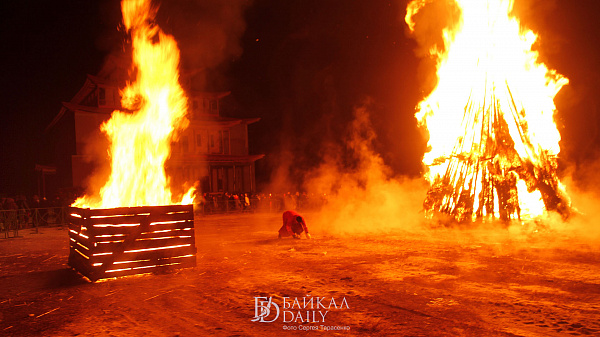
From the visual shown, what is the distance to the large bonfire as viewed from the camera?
1146 cm

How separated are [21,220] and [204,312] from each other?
15789 mm

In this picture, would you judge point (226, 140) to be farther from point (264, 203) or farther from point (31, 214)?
point (31, 214)

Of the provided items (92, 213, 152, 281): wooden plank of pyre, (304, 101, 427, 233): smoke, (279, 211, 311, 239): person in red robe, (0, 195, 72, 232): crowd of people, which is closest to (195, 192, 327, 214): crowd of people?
(304, 101, 427, 233): smoke

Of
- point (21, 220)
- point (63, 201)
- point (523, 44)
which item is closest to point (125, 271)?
point (523, 44)

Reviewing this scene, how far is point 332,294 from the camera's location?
5102 millimetres

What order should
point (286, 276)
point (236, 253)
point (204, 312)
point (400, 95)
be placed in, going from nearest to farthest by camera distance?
point (204, 312) < point (286, 276) < point (236, 253) < point (400, 95)

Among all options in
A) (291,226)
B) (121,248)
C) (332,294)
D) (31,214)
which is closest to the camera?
(332,294)

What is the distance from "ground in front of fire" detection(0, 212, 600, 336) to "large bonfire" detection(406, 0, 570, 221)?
9.32 ft

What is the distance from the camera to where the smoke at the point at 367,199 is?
13.3 metres

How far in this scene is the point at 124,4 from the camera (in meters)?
9.23

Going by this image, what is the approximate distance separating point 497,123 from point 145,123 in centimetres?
991

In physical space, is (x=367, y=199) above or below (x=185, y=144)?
below

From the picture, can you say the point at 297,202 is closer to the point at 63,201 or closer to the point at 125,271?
the point at 63,201

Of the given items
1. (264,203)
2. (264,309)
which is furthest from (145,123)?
(264,203)
